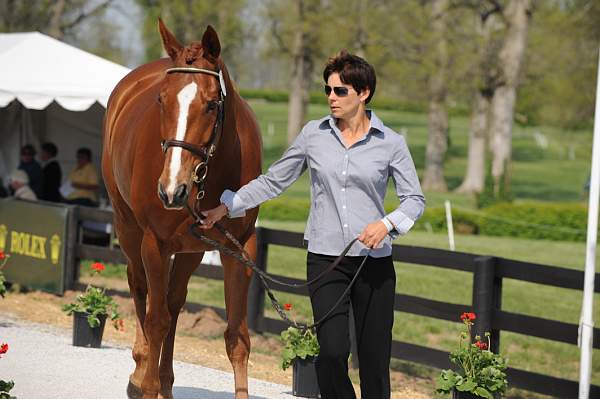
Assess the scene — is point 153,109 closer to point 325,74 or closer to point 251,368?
point 325,74

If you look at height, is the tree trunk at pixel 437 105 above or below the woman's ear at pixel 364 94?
above

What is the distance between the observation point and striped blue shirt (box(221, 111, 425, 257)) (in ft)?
16.7

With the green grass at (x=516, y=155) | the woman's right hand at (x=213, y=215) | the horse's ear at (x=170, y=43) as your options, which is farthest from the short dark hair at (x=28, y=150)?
the green grass at (x=516, y=155)

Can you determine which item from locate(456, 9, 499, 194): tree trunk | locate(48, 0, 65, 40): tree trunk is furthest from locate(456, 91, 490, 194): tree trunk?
locate(48, 0, 65, 40): tree trunk

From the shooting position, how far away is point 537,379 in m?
8.69

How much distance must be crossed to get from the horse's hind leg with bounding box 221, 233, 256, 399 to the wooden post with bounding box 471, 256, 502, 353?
315cm

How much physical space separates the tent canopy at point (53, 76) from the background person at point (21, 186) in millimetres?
1420

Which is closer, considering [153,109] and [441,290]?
[153,109]

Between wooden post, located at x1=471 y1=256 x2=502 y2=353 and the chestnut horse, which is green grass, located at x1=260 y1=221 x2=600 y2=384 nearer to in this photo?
wooden post, located at x1=471 y1=256 x2=502 y2=353

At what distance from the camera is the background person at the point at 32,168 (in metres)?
14.7

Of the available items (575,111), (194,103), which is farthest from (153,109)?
(575,111)

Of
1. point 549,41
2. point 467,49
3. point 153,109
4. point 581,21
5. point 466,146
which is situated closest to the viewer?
point 153,109

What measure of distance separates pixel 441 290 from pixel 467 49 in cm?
2397

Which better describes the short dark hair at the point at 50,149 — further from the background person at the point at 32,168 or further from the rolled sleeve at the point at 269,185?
the rolled sleeve at the point at 269,185
